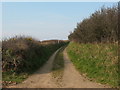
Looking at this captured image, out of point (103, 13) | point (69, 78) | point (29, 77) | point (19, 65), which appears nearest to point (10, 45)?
point (19, 65)

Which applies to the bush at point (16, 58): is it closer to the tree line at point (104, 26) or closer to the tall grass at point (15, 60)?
the tall grass at point (15, 60)

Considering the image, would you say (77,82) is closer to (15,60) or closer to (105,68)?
(105,68)

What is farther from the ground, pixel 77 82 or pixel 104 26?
pixel 104 26

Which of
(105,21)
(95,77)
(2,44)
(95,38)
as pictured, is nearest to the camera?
(95,77)

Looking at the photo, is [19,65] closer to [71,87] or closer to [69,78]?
[69,78]

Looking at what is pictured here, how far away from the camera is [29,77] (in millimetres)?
14688

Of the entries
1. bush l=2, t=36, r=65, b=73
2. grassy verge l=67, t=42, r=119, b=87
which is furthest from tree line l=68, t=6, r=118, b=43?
bush l=2, t=36, r=65, b=73

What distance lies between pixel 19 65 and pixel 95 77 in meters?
5.23

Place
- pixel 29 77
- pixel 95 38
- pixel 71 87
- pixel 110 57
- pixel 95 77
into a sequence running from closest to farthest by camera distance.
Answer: pixel 71 87 → pixel 95 77 → pixel 29 77 → pixel 110 57 → pixel 95 38

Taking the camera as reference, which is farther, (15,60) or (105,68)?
(15,60)

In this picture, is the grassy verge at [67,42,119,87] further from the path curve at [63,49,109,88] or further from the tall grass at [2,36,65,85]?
the tall grass at [2,36,65,85]

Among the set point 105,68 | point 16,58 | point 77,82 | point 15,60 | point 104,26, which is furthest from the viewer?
point 104,26

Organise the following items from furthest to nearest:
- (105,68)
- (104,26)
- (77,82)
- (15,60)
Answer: (104,26), (15,60), (105,68), (77,82)

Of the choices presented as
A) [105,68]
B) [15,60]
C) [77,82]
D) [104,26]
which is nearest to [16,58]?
[15,60]
